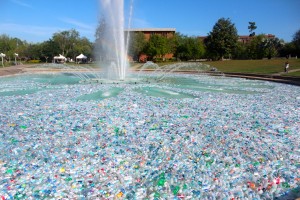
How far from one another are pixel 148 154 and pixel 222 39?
202ft

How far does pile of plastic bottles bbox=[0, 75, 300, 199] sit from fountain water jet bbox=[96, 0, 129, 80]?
1159cm

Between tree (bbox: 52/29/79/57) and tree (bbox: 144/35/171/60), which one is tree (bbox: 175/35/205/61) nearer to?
tree (bbox: 144/35/171/60)

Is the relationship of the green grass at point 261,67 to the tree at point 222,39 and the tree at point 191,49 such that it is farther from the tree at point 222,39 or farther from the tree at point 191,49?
the tree at point 191,49

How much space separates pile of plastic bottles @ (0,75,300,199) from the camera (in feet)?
13.4

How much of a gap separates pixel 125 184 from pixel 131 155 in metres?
1.15

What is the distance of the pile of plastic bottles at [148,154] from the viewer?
4086 millimetres

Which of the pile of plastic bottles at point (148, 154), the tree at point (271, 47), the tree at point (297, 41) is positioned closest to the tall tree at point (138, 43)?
the tree at point (271, 47)

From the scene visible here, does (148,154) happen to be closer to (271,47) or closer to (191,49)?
(191,49)

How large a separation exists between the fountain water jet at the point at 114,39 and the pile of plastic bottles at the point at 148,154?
38.0 ft

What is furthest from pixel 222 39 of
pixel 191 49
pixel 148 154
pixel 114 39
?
pixel 148 154

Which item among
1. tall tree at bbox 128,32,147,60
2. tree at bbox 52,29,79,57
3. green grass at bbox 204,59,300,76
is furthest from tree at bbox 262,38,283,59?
tree at bbox 52,29,79,57

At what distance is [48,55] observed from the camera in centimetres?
8469

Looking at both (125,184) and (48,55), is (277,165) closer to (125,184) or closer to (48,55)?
(125,184)

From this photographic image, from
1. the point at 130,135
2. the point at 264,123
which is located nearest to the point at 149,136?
the point at 130,135
